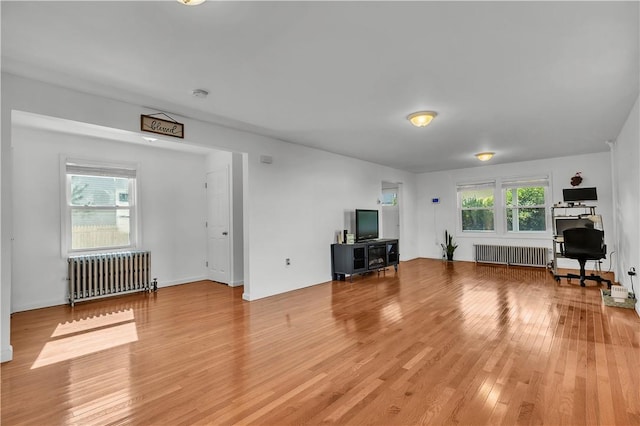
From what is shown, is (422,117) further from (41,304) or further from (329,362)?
(41,304)

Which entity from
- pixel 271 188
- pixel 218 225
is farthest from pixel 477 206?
pixel 218 225

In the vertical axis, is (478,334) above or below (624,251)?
below

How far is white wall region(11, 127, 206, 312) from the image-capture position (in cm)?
447

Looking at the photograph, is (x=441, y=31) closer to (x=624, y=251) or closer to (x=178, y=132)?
(x=178, y=132)

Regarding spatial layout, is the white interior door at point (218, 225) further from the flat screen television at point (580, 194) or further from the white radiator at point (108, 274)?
the flat screen television at point (580, 194)

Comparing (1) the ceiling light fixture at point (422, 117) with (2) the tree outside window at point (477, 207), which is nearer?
(1) the ceiling light fixture at point (422, 117)

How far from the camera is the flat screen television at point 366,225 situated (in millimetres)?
6574

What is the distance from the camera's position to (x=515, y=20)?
213cm

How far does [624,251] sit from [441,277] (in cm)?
284

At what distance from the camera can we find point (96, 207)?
17.2 ft

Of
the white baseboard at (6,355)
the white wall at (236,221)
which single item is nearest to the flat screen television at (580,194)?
the white wall at (236,221)

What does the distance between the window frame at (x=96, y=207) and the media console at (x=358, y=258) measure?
12.0ft

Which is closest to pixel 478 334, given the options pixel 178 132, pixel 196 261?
pixel 178 132

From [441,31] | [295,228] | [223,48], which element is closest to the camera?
[441,31]
